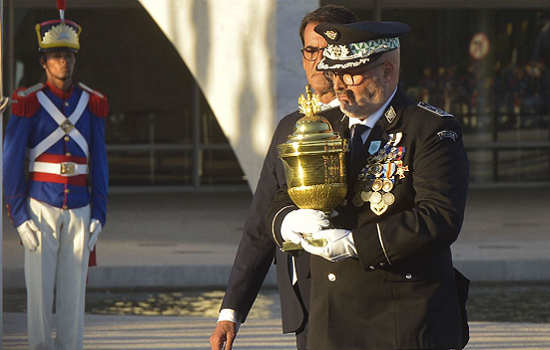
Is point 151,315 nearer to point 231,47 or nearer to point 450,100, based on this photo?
point 231,47

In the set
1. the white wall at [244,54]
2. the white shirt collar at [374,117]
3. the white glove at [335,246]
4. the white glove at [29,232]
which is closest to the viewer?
the white glove at [335,246]

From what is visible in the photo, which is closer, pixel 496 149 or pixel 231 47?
pixel 231 47

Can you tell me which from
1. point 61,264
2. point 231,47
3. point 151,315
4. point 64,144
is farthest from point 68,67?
point 151,315

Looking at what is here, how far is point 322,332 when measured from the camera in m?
2.98

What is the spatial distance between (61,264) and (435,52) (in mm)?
14558

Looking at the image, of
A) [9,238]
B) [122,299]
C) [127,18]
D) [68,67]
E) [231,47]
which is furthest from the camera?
[127,18]

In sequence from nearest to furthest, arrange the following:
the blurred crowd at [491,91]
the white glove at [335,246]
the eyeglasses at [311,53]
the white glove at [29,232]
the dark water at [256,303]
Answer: the white glove at [335,246]
the eyeglasses at [311,53]
the white glove at [29,232]
the dark water at [256,303]
the blurred crowd at [491,91]

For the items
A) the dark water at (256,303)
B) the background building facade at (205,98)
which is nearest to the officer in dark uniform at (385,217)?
the dark water at (256,303)

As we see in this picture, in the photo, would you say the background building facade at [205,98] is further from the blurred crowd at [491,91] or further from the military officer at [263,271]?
the military officer at [263,271]

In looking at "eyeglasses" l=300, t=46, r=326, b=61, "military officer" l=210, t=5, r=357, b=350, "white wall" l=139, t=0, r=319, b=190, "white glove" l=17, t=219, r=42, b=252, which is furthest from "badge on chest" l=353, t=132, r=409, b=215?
"white wall" l=139, t=0, r=319, b=190

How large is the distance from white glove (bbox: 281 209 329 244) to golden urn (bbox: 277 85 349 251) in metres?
0.02

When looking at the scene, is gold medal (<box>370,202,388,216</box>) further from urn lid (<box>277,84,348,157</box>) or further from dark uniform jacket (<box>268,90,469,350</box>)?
urn lid (<box>277,84,348,157</box>)

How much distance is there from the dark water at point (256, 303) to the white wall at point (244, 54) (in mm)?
1243

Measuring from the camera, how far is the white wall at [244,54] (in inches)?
312
